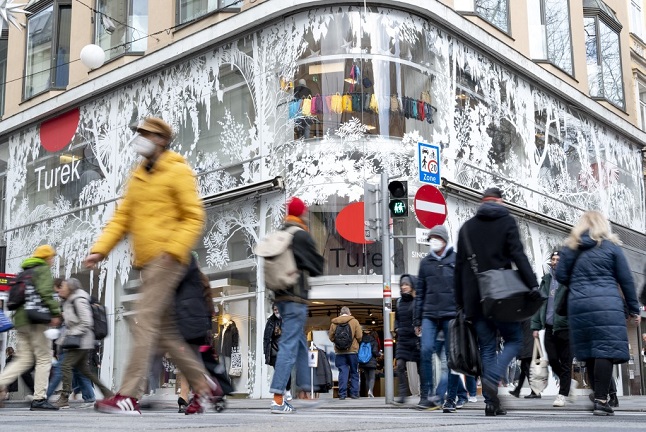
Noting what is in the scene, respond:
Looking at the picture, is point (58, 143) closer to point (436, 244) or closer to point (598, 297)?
point (436, 244)

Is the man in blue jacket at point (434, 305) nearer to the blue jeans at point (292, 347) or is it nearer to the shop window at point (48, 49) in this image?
the blue jeans at point (292, 347)

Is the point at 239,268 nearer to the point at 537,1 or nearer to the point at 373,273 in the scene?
the point at 373,273

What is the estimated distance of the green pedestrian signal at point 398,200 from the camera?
46.3ft

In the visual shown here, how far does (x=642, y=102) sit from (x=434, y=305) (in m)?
24.0

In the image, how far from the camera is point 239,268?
21000mm

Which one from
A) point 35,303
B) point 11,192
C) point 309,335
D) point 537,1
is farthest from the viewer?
point 11,192

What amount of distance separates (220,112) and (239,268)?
144 inches

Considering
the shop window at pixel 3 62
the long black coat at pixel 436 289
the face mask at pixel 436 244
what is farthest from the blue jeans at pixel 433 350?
the shop window at pixel 3 62

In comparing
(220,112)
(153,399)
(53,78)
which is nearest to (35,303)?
(153,399)

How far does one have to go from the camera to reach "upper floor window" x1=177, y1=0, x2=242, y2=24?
22469mm

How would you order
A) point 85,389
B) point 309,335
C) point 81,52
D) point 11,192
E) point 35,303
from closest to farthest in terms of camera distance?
1. point 35,303
2. point 85,389
3. point 309,335
4. point 81,52
5. point 11,192

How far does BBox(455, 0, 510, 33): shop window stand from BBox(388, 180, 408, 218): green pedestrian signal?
395 inches

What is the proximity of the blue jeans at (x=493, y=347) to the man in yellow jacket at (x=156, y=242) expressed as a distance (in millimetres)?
2758

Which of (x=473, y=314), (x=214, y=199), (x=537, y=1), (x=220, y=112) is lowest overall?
(x=473, y=314)
